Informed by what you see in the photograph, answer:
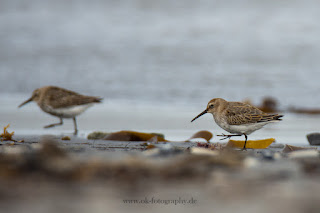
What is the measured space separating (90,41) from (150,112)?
276 inches

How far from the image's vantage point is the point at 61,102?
7.30m

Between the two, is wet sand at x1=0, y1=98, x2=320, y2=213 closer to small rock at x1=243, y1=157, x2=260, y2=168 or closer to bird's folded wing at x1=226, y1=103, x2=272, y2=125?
small rock at x1=243, y1=157, x2=260, y2=168

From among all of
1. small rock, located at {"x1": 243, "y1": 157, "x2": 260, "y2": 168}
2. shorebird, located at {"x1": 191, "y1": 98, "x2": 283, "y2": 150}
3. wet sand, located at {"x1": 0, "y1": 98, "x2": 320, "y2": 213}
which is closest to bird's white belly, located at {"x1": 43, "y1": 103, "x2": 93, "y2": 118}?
shorebird, located at {"x1": 191, "y1": 98, "x2": 283, "y2": 150}

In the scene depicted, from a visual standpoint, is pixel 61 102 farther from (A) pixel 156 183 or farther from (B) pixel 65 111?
(A) pixel 156 183

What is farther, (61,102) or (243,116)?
(61,102)

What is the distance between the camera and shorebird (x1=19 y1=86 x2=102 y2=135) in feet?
23.8

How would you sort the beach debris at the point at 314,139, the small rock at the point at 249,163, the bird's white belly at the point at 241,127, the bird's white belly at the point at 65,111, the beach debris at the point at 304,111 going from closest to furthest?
the small rock at the point at 249,163, the bird's white belly at the point at 241,127, the beach debris at the point at 314,139, the bird's white belly at the point at 65,111, the beach debris at the point at 304,111

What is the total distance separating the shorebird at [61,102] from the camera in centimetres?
724

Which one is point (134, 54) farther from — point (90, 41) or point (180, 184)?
point (180, 184)

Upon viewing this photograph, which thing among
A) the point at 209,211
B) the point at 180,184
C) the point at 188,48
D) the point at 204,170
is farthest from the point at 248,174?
the point at 188,48

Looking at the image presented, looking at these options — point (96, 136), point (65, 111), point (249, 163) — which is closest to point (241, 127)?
point (96, 136)

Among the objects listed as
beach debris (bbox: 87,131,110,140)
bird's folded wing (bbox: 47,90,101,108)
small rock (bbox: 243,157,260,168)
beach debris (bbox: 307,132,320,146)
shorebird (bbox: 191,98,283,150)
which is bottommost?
beach debris (bbox: 307,132,320,146)

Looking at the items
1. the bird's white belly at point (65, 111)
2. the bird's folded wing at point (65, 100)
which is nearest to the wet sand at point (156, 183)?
the bird's white belly at point (65, 111)

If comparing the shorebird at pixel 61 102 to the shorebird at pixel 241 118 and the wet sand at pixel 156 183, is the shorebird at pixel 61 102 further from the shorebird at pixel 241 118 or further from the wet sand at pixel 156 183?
the wet sand at pixel 156 183
